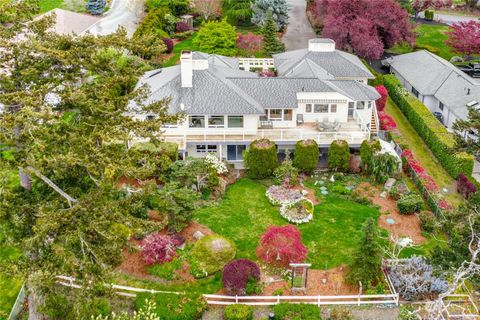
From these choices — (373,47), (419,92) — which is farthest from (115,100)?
(373,47)

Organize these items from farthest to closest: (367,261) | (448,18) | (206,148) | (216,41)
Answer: (448,18)
(216,41)
(206,148)
(367,261)

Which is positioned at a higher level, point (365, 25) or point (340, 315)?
point (365, 25)

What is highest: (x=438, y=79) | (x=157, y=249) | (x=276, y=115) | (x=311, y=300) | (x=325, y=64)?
(x=325, y=64)

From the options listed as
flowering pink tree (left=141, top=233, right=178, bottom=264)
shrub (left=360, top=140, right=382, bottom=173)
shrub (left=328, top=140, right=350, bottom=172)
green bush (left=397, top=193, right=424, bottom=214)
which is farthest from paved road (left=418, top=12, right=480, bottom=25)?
flowering pink tree (left=141, top=233, right=178, bottom=264)

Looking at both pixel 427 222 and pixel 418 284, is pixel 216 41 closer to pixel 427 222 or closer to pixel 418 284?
pixel 427 222

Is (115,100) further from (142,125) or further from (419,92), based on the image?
(419,92)

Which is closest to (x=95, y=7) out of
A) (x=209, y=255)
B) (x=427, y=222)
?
(x=209, y=255)

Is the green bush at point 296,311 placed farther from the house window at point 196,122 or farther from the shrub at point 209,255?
the house window at point 196,122
